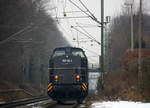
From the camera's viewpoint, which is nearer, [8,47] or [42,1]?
[8,47]

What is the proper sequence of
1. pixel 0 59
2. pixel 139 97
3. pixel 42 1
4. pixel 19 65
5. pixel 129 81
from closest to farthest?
pixel 139 97
pixel 129 81
pixel 0 59
pixel 19 65
pixel 42 1

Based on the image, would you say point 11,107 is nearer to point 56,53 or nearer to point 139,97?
point 56,53

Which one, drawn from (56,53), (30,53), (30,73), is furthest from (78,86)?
(30,73)

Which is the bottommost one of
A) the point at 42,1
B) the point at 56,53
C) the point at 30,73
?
the point at 30,73

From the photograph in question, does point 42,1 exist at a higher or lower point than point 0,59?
higher

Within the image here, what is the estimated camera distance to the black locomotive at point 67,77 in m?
24.6

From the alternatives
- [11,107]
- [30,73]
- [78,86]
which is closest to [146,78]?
[78,86]

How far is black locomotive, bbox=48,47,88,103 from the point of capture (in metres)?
24.6

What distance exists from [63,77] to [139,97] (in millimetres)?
5633

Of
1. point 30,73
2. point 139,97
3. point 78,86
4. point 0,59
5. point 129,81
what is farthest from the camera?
point 30,73

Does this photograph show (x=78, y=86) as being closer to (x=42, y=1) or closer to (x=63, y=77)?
(x=63, y=77)

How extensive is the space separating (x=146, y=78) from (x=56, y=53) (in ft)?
22.8

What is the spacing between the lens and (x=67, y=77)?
2462 centimetres

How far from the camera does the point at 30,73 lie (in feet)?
214
